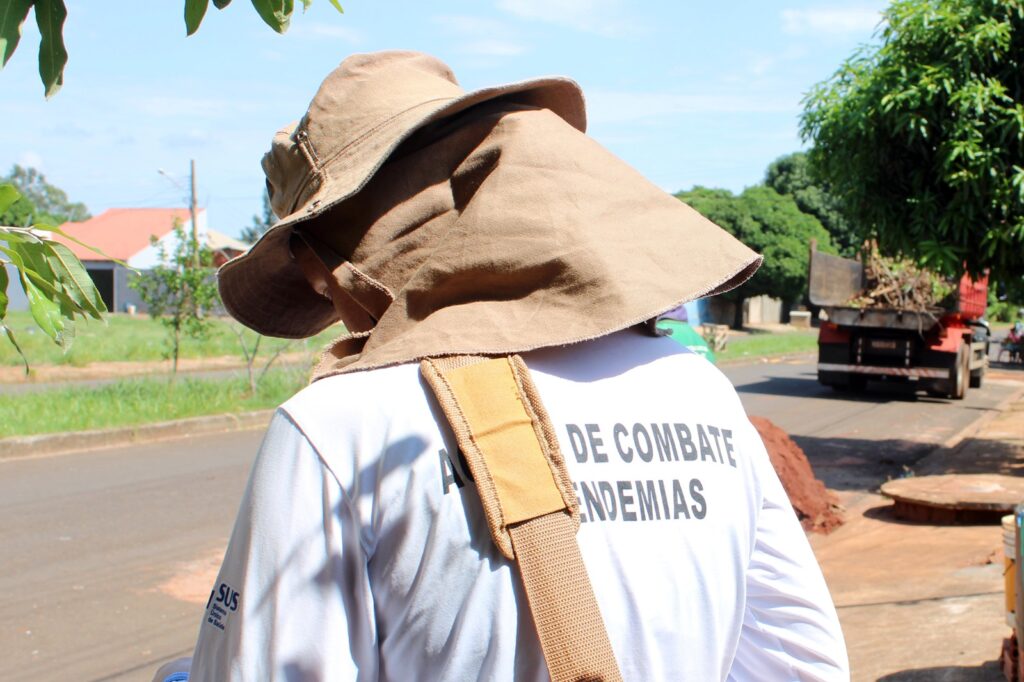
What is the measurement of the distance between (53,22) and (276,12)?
0.99 ft

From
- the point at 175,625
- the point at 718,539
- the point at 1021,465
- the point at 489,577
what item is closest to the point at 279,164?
the point at 489,577

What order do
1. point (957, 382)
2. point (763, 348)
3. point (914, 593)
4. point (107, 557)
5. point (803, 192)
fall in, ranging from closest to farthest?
point (914, 593) < point (107, 557) < point (957, 382) < point (763, 348) < point (803, 192)

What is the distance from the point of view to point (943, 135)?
29.6 feet

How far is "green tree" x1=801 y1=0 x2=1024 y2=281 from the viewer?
8664 mm

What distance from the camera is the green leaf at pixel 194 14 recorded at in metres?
1.41

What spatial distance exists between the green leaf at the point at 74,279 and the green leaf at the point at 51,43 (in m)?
0.36

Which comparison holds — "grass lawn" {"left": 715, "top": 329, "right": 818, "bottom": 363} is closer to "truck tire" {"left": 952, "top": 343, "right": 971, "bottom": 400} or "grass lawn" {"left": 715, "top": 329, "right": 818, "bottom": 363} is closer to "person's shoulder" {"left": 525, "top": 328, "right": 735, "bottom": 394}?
"truck tire" {"left": 952, "top": 343, "right": 971, "bottom": 400}

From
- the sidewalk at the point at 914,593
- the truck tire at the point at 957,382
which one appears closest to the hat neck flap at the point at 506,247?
the sidewalk at the point at 914,593

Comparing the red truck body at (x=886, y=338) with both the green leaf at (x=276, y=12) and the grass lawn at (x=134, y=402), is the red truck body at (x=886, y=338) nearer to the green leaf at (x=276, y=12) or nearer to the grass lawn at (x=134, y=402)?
the grass lawn at (x=134, y=402)

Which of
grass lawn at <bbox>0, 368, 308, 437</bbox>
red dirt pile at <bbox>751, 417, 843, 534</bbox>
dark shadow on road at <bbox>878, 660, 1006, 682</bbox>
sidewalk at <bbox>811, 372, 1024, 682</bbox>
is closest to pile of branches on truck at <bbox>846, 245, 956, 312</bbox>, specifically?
sidewalk at <bbox>811, 372, 1024, 682</bbox>

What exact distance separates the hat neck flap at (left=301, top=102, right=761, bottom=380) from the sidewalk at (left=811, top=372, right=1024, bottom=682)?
3866 millimetres

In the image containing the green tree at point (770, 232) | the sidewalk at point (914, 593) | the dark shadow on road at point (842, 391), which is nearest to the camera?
the sidewalk at point (914, 593)

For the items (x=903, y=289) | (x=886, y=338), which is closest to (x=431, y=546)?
(x=886, y=338)

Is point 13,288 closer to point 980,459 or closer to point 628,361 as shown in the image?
point 980,459
